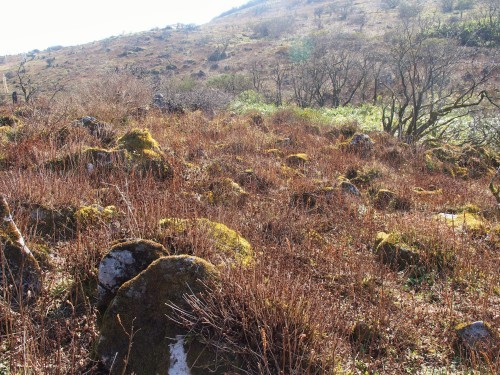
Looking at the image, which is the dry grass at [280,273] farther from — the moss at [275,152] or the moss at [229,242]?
the moss at [275,152]

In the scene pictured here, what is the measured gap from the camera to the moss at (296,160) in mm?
8375

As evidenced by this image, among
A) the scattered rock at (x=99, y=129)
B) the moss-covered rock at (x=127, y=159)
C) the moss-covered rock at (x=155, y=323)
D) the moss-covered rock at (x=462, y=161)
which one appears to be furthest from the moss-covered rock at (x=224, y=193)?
the moss-covered rock at (x=462, y=161)

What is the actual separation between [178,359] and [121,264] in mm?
926

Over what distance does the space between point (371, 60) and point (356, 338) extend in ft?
67.6

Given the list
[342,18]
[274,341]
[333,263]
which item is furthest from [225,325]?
[342,18]

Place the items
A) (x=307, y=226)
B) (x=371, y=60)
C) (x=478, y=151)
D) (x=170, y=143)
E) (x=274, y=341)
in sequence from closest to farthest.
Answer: (x=274, y=341)
(x=307, y=226)
(x=170, y=143)
(x=478, y=151)
(x=371, y=60)

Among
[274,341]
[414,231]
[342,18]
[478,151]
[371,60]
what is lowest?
[478,151]

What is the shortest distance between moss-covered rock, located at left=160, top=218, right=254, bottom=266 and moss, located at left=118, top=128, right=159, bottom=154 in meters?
3.13

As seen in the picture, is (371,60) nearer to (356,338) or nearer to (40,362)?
(356,338)

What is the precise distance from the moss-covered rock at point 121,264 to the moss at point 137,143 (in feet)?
12.1

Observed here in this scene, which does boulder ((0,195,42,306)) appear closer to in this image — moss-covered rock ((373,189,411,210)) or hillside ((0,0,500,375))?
hillside ((0,0,500,375))

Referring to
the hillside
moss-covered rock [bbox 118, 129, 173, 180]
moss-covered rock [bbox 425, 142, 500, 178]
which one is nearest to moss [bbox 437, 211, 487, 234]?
the hillside

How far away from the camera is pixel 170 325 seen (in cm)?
224

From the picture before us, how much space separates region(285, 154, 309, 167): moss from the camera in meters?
8.38
